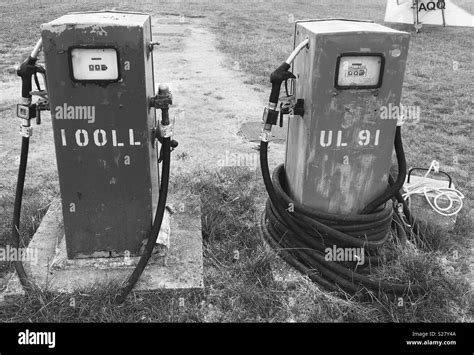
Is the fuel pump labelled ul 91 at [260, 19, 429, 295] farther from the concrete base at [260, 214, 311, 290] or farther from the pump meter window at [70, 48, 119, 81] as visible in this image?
the pump meter window at [70, 48, 119, 81]

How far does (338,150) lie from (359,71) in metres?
0.46

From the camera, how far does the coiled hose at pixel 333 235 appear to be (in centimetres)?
287

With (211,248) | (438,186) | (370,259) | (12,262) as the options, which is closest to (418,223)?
(438,186)

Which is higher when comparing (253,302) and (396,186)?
(396,186)

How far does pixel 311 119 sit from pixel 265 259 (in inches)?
35.6

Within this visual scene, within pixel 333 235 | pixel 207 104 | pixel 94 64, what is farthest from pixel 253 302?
pixel 207 104

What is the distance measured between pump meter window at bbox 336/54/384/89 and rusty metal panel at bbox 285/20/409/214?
11mm

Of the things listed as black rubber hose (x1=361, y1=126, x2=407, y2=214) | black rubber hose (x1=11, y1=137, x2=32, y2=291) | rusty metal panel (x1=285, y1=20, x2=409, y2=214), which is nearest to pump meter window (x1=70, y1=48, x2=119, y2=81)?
black rubber hose (x1=11, y1=137, x2=32, y2=291)

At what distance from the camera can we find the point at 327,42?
102 inches

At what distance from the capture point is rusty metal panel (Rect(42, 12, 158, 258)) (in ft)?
8.16

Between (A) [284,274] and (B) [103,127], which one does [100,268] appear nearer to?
(B) [103,127]

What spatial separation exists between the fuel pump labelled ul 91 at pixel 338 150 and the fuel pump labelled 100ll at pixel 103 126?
2.31 ft

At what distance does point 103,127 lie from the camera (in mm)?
2686

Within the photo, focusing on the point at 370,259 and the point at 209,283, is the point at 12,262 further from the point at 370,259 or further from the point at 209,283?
the point at 370,259
